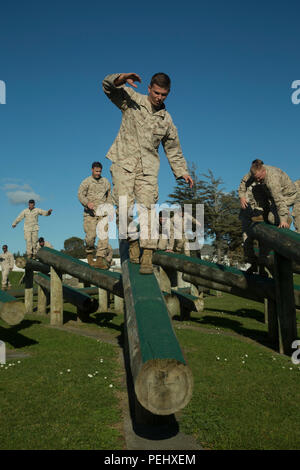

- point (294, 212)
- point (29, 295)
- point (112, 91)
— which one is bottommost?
point (29, 295)

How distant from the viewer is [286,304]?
5688 millimetres

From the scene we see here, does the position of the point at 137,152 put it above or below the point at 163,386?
above

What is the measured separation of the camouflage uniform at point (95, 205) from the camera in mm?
9156

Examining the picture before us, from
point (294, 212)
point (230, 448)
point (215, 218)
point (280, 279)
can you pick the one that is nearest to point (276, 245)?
point (280, 279)

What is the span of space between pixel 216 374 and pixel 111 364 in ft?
4.88

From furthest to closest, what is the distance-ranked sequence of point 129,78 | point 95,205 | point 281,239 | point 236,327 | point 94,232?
point 95,205
point 94,232
point 236,327
point 281,239
point 129,78

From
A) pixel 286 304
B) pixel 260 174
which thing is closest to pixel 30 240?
pixel 260 174

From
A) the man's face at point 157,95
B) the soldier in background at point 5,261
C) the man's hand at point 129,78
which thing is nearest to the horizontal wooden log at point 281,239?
the man's face at point 157,95

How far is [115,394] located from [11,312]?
2042mm

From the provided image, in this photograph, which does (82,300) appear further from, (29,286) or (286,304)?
(286,304)

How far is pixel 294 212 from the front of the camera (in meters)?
11.2

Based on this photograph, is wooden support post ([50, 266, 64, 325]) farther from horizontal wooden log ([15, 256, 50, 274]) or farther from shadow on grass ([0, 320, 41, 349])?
horizontal wooden log ([15, 256, 50, 274])

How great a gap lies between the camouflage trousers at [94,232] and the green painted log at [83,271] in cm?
94
